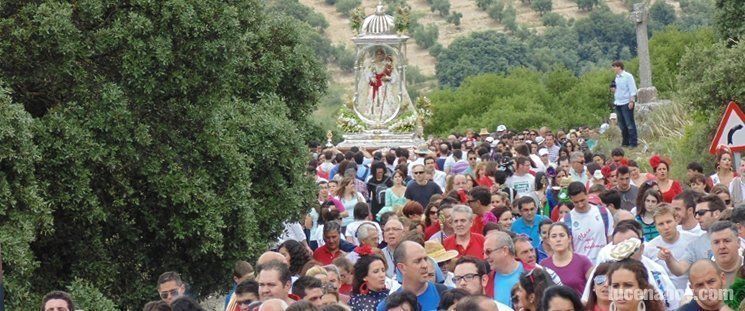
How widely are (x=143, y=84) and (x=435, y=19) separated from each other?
4925 inches

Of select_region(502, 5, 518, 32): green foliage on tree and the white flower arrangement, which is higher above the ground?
the white flower arrangement

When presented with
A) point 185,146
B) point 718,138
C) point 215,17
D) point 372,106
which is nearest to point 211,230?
point 185,146

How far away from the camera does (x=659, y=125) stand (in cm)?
3412

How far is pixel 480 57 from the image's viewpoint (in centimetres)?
11200

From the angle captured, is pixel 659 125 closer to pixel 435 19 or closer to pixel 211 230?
pixel 211 230

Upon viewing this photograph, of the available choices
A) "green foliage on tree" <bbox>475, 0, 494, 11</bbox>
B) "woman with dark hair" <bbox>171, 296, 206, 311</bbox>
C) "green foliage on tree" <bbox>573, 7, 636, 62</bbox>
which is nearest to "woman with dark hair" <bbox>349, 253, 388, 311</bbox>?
"woman with dark hair" <bbox>171, 296, 206, 311</bbox>

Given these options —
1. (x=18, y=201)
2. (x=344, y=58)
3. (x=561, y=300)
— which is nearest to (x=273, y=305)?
(x=561, y=300)

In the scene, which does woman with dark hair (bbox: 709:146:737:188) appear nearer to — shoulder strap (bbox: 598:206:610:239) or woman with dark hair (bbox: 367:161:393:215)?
shoulder strap (bbox: 598:206:610:239)

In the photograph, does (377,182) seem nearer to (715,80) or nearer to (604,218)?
(715,80)

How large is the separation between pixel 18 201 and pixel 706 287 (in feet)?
21.8

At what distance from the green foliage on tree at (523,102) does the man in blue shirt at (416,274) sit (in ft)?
175

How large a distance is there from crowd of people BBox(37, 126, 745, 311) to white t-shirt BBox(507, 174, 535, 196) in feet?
0.06

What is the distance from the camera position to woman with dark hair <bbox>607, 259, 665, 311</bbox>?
995 centimetres

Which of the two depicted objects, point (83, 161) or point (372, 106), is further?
point (372, 106)
